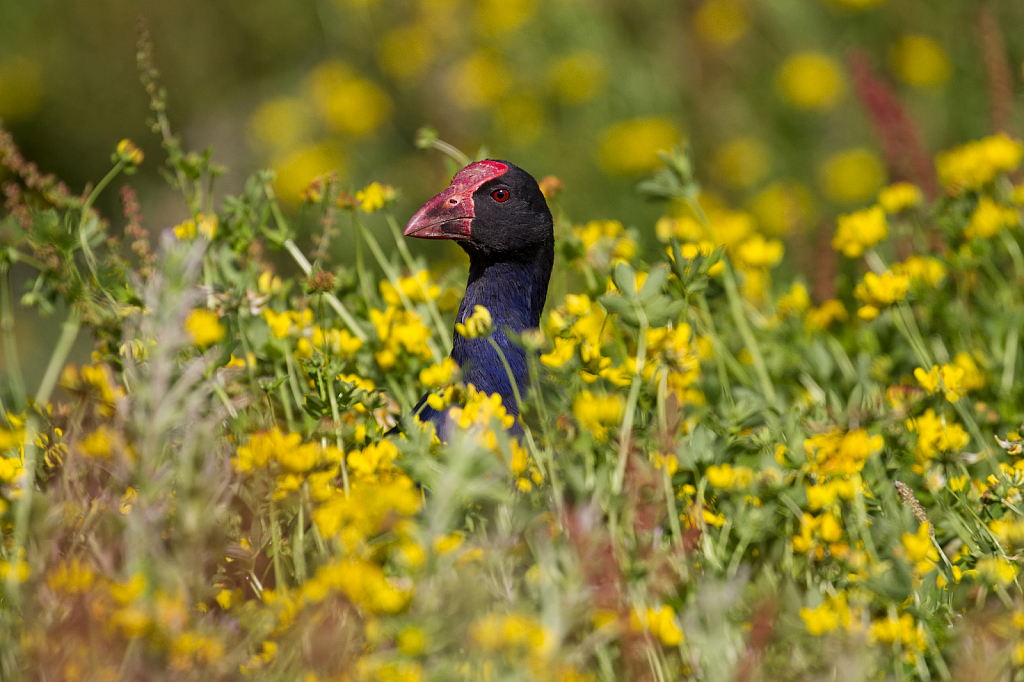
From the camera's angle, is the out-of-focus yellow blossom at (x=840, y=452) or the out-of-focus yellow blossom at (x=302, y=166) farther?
the out-of-focus yellow blossom at (x=302, y=166)

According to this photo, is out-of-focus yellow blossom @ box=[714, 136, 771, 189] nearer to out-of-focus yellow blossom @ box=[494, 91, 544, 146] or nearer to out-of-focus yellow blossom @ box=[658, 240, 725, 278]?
out-of-focus yellow blossom @ box=[494, 91, 544, 146]

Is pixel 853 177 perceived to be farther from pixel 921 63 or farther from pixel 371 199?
pixel 371 199

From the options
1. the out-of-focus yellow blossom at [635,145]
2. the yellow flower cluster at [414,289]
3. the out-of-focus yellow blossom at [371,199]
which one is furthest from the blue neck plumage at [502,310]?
the out-of-focus yellow blossom at [635,145]

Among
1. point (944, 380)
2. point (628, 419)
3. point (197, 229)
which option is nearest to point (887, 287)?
point (944, 380)

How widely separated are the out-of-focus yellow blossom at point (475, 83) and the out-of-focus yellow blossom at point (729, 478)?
4619 mm

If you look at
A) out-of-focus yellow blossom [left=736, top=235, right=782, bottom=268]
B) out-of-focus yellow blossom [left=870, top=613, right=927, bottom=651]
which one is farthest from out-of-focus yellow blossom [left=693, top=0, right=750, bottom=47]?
out-of-focus yellow blossom [left=870, top=613, right=927, bottom=651]

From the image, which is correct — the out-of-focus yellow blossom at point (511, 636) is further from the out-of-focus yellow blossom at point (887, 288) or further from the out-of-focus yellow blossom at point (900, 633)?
the out-of-focus yellow blossom at point (887, 288)

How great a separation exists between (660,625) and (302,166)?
17.8 ft

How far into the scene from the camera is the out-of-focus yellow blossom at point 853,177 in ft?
19.2

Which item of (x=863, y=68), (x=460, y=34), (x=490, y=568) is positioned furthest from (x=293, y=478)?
(x=460, y=34)

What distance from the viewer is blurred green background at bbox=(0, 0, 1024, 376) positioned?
5914 mm

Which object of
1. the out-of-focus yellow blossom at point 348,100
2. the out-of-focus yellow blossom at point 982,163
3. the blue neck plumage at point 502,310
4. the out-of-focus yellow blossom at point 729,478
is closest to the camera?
the out-of-focus yellow blossom at point 729,478

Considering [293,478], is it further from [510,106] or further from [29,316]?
[29,316]

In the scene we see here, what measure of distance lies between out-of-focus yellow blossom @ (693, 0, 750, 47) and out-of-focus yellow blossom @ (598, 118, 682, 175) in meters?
0.63
